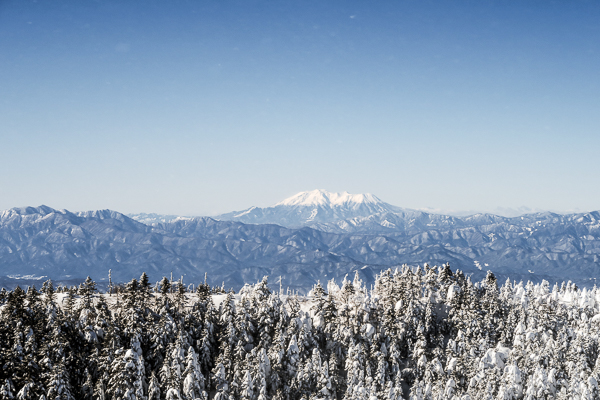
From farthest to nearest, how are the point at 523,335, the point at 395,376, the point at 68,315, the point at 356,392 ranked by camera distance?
the point at 523,335 → the point at 395,376 → the point at 68,315 → the point at 356,392

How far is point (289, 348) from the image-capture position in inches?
3656

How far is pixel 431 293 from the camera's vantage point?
127 m

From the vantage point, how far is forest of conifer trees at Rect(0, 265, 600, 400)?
73375 millimetres

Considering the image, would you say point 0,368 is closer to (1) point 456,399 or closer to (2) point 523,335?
(1) point 456,399

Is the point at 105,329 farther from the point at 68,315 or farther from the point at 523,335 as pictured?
the point at 523,335

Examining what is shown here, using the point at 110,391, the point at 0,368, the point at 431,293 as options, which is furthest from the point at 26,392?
the point at 431,293

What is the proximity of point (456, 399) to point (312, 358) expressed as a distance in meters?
31.2

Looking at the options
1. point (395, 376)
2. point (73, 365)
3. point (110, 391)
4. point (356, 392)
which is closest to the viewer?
point (110, 391)

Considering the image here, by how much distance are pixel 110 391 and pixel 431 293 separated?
94131 mm

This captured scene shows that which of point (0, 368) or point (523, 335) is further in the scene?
point (523, 335)

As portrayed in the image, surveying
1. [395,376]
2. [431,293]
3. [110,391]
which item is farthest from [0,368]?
[431,293]

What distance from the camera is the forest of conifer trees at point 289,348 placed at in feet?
241

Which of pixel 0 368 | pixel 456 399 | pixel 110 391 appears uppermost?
pixel 0 368

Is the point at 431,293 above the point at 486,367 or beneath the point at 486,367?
above
